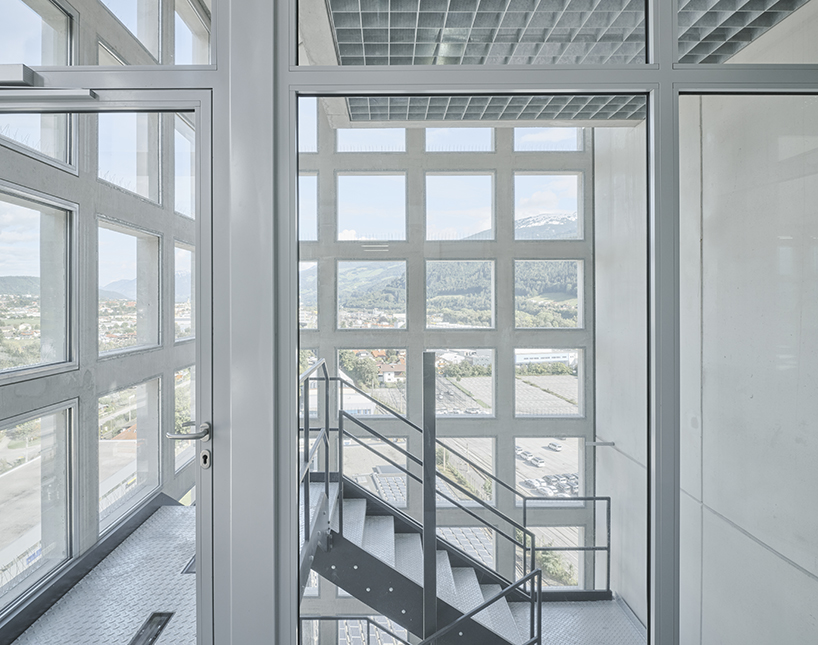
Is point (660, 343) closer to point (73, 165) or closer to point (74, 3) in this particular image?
point (73, 165)

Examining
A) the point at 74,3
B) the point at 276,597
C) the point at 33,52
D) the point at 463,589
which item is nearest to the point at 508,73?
the point at 74,3

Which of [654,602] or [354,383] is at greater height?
[354,383]

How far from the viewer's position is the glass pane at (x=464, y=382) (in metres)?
1.67

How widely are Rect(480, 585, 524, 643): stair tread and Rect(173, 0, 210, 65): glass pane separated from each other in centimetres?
184

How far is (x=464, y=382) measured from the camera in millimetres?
1679

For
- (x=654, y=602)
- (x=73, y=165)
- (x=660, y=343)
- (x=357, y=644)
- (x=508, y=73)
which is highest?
(x=508, y=73)

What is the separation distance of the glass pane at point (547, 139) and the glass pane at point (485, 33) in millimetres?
209

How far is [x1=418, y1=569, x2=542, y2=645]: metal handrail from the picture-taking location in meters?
1.66

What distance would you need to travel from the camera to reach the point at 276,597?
1.65m

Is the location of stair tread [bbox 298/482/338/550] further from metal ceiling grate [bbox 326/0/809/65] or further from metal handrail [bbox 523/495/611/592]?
metal ceiling grate [bbox 326/0/809/65]

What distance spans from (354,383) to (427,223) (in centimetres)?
53

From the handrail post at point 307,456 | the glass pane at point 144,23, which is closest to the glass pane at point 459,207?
the handrail post at point 307,456

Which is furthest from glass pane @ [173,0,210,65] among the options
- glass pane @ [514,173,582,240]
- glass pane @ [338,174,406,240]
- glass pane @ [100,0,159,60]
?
glass pane @ [514,173,582,240]

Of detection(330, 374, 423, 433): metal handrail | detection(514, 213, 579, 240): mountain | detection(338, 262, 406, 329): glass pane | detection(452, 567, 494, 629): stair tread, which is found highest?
detection(514, 213, 579, 240): mountain
